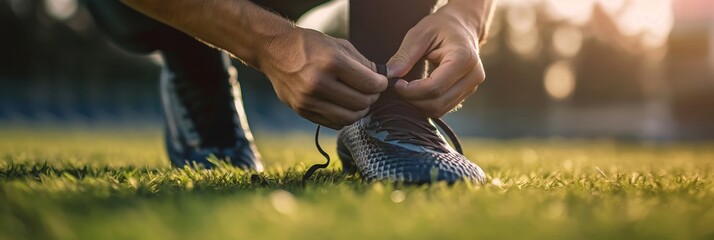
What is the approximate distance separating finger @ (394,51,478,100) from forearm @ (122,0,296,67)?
368mm

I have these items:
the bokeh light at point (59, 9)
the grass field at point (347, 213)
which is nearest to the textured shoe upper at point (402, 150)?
the grass field at point (347, 213)

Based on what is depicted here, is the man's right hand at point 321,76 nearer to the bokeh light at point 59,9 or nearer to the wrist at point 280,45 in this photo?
the wrist at point 280,45

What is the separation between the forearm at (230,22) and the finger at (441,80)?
1.21ft

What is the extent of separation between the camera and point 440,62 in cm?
195

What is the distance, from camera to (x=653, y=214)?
1.26 m

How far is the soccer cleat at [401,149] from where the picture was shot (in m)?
1.83

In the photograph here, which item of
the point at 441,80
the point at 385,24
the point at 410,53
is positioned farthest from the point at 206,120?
the point at 441,80

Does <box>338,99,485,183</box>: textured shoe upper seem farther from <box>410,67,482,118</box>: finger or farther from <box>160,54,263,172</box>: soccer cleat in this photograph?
<box>160,54,263,172</box>: soccer cleat

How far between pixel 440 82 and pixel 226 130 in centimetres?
132

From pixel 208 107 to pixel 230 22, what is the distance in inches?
42.6

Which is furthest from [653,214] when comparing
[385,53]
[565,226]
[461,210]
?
[385,53]

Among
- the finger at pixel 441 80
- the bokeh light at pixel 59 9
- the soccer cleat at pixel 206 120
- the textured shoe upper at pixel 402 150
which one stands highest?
the finger at pixel 441 80

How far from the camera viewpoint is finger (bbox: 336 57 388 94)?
1715 mm

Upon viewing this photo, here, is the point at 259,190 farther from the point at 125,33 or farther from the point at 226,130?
the point at 125,33
